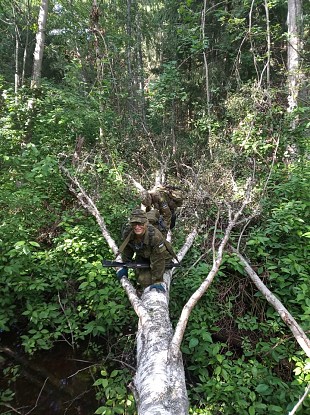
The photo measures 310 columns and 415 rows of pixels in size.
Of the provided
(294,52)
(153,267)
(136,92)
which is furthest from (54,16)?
(153,267)

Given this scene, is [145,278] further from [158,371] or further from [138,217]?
[158,371]

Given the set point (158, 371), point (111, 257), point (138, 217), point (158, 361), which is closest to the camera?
point (158, 371)

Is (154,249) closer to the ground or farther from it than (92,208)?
closer to the ground

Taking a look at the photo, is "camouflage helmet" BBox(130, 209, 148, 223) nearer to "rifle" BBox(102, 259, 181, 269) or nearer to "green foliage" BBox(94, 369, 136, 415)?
"rifle" BBox(102, 259, 181, 269)

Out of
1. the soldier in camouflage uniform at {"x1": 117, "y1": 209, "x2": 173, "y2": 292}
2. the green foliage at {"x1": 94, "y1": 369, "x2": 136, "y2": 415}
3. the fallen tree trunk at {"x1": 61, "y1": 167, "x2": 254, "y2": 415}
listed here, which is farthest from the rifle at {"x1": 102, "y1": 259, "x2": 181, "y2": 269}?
the green foliage at {"x1": 94, "y1": 369, "x2": 136, "y2": 415}

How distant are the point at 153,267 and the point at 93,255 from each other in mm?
1360

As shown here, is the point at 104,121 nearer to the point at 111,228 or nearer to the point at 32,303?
the point at 111,228

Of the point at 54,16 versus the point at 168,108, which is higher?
the point at 54,16

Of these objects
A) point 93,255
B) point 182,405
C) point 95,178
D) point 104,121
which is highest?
point 104,121

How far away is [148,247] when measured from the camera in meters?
3.85

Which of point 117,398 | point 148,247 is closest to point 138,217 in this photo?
point 148,247

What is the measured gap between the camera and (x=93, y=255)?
186 inches

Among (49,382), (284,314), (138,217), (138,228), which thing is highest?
(138,217)

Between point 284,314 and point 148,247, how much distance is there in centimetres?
192
